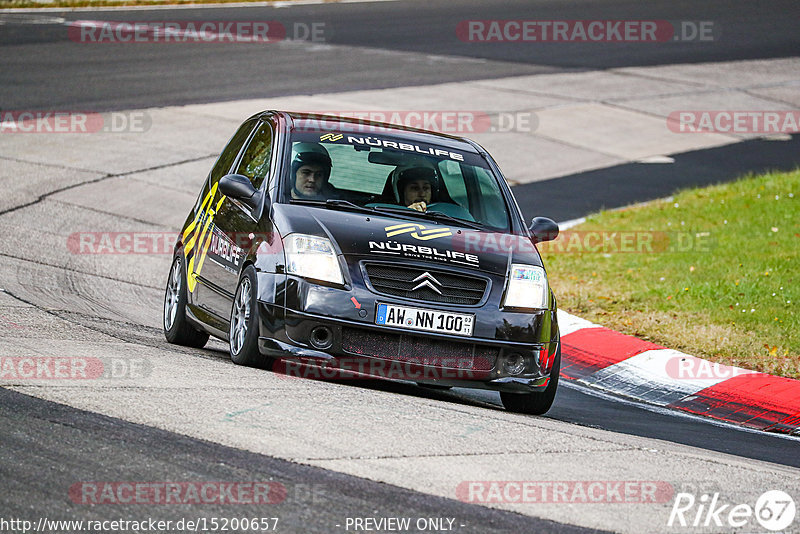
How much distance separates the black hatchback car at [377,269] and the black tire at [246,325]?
1 cm

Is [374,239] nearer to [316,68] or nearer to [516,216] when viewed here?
[516,216]

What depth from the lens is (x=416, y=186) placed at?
834 centimetres

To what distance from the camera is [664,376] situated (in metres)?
9.28

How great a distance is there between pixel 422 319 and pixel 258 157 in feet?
7.09

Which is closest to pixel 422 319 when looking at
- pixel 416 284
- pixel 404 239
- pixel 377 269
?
pixel 416 284

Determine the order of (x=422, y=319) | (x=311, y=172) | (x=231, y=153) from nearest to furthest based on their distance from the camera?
(x=422, y=319)
(x=311, y=172)
(x=231, y=153)

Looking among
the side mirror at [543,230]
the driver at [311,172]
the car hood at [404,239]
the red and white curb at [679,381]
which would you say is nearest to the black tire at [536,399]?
the car hood at [404,239]

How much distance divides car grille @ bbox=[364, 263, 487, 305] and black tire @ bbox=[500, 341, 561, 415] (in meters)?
0.78

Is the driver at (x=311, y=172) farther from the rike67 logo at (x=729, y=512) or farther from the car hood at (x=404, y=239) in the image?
the rike67 logo at (x=729, y=512)

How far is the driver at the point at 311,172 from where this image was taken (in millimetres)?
7957

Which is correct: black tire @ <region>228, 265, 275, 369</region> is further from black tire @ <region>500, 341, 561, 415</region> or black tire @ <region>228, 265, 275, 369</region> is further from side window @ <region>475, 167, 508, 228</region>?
side window @ <region>475, 167, 508, 228</region>

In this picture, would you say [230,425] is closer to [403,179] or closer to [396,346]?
[396,346]

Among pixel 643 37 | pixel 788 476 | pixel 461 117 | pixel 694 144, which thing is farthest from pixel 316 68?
pixel 788 476

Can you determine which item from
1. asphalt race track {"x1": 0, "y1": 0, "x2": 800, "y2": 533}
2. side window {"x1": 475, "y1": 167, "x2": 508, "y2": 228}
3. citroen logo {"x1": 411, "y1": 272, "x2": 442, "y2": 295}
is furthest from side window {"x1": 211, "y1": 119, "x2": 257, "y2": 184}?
citroen logo {"x1": 411, "y1": 272, "x2": 442, "y2": 295}
